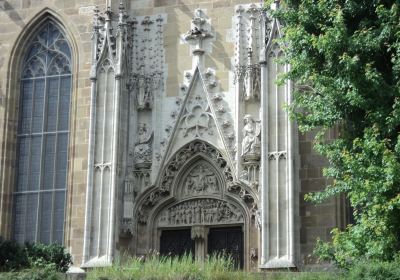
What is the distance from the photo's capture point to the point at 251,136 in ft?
77.7

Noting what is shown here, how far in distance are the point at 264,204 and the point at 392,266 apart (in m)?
6.36

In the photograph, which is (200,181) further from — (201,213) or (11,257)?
(11,257)

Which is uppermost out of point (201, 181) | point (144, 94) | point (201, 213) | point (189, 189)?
point (144, 94)

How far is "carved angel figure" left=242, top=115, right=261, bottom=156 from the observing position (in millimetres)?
23516

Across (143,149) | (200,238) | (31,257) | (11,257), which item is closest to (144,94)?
(143,149)

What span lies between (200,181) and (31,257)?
16.4ft

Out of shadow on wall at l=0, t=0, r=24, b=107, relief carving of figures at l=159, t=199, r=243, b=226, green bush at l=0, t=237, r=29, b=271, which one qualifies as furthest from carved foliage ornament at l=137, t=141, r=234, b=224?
shadow on wall at l=0, t=0, r=24, b=107

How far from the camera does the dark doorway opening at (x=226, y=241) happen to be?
78.4 ft

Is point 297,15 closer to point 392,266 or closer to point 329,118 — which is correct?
point 329,118

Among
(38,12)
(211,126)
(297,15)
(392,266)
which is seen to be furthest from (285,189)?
(38,12)

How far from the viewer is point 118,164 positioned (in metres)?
24.2

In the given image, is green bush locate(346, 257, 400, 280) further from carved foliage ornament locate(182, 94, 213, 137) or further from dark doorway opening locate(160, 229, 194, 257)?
carved foliage ornament locate(182, 94, 213, 137)

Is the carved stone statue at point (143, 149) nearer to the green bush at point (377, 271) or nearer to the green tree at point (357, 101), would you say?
the green tree at point (357, 101)

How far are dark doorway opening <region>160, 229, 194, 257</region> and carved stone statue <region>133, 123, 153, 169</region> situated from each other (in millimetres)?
1798
